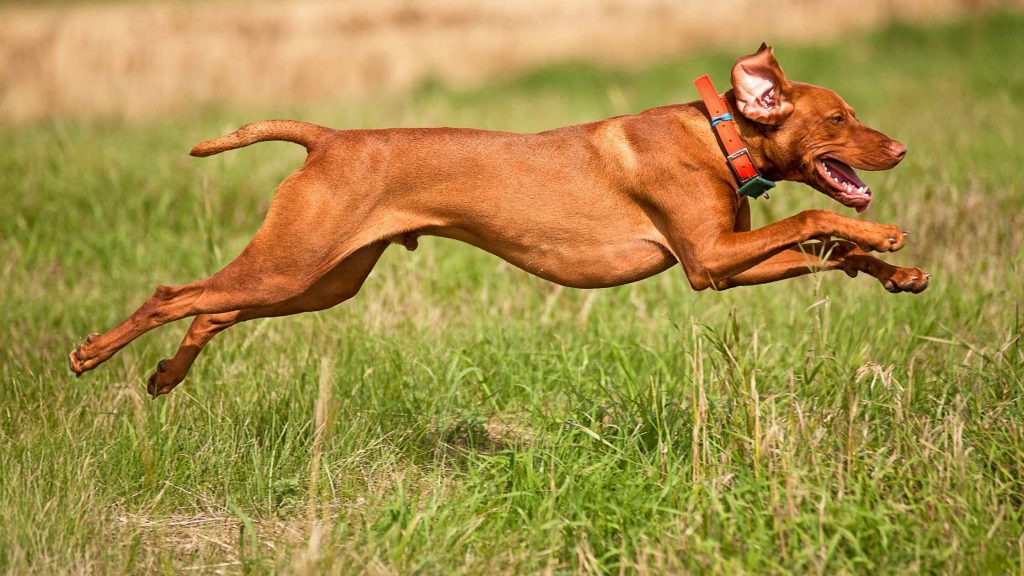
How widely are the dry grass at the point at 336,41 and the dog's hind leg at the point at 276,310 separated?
936cm

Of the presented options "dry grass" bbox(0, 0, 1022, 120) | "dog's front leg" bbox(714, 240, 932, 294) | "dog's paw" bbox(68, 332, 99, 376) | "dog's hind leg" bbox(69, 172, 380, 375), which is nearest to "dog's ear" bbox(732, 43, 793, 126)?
"dog's front leg" bbox(714, 240, 932, 294)

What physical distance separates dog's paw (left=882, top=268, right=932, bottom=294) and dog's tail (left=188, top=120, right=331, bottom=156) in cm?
237

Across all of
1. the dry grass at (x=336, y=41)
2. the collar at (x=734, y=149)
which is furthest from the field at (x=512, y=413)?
the dry grass at (x=336, y=41)

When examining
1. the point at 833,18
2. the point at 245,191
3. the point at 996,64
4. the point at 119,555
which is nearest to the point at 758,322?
the point at 119,555

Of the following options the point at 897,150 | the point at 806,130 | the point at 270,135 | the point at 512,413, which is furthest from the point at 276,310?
the point at 897,150

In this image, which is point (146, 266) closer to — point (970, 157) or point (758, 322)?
point (758, 322)

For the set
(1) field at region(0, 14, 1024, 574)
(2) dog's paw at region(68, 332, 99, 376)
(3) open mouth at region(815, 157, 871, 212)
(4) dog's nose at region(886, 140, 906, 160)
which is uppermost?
(4) dog's nose at region(886, 140, 906, 160)

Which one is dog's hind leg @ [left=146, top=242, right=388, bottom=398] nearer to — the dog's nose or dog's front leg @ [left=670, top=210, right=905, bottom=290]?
dog's front leg @ [left=670, top=210, right=905, bottom=290]

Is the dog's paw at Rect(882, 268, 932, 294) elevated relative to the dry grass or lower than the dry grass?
lower

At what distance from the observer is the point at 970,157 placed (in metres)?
9.03

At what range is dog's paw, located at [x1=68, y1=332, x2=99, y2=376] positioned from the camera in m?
4.73

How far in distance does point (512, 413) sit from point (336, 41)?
1447 centimetres

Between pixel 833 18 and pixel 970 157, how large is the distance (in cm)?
1164

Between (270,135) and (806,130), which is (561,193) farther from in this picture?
(270,135)
